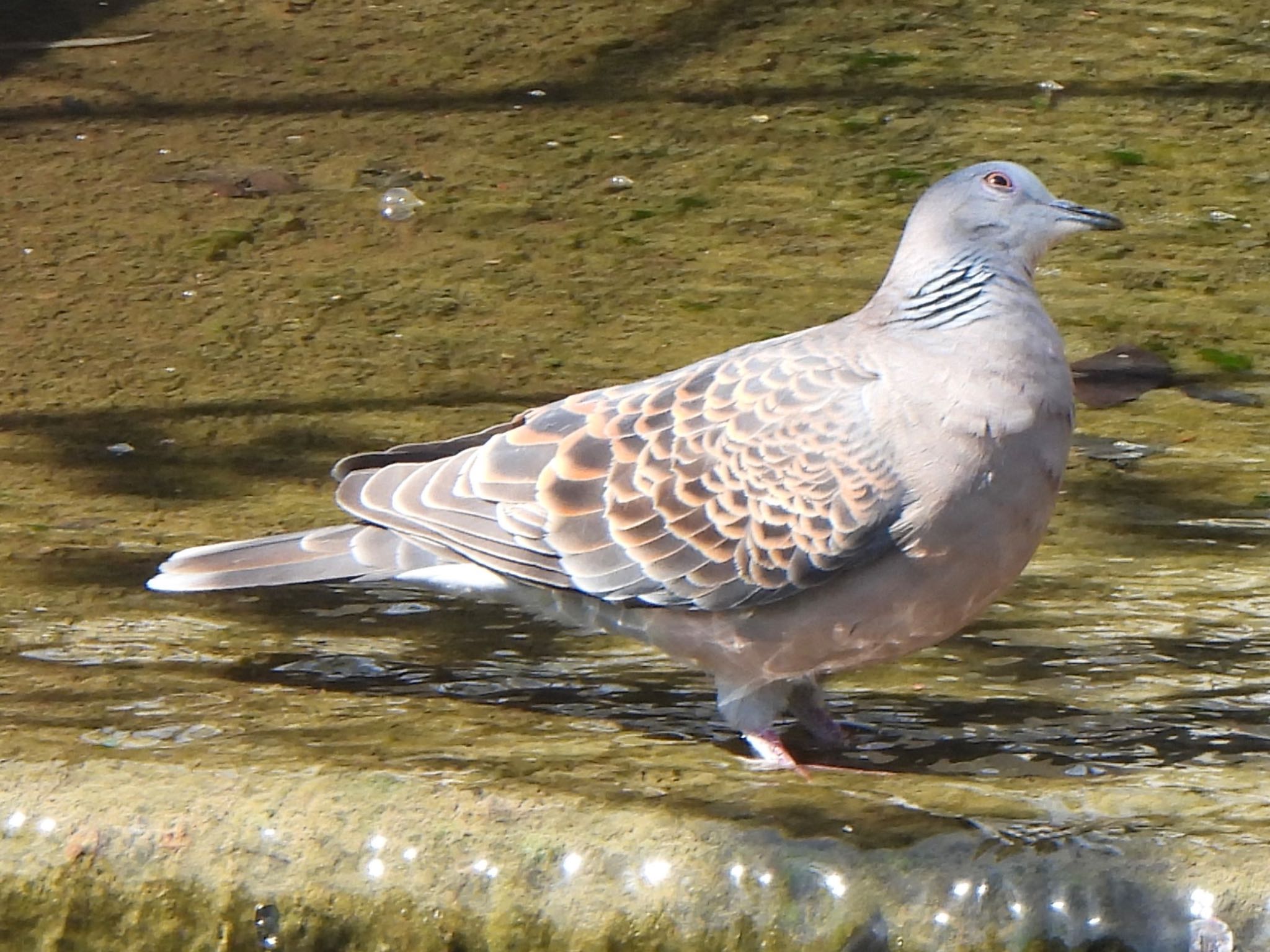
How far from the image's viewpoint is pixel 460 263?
5.64m

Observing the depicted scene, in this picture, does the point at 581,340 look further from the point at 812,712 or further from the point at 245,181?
the point at 812,712

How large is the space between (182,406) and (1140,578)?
2217 millimetres

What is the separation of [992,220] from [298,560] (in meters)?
Result: 1.38

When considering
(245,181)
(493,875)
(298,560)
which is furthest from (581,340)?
(493,875)

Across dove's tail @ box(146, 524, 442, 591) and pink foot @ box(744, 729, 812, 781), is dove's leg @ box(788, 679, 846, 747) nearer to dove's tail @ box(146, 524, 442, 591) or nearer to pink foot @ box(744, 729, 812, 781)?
pink foot @ box(744, 729, 812, 781)

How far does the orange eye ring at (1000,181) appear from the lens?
12.1 ft

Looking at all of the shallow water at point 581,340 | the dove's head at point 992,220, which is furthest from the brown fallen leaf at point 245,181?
the dove's head at point 992,220

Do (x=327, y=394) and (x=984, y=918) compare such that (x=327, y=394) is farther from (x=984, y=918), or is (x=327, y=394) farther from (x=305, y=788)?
(x=984, y=918)

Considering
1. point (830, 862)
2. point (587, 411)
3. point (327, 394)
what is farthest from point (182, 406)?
point (830, 862)

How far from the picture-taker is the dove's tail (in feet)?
12.3

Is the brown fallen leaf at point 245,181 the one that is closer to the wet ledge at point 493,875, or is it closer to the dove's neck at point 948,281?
the dove's neck at point 948,281

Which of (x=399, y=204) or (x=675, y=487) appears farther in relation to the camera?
(x=399, y=204)

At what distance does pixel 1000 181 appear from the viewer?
3693 mm

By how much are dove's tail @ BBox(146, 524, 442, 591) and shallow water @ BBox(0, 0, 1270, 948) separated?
0.13 m
